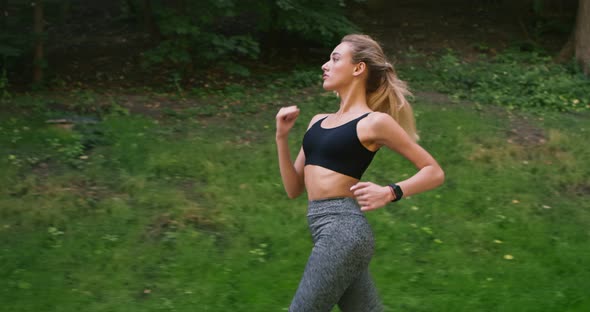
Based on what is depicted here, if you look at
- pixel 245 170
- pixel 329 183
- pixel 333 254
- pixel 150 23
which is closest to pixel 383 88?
pixel 329 183

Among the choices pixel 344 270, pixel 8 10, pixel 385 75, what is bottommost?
pixel 8 10

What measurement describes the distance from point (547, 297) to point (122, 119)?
23.6 feet

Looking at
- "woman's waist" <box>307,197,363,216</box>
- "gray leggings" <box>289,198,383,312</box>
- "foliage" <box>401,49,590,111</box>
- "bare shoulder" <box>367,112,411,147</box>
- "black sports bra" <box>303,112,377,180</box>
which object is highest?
"bare shoulder" <box>367,112,411,147</box>

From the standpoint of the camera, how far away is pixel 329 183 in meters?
3.18

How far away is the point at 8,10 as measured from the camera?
13117mm

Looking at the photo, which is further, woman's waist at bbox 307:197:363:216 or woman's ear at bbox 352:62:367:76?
woman's ear at bbox 352:62:367:76

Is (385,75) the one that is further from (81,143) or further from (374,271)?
(81,143)

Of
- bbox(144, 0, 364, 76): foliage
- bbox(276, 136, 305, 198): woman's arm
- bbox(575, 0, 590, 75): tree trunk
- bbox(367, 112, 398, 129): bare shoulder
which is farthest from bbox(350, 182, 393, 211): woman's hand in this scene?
bbox(575, 0, 590, 75): tree trunk

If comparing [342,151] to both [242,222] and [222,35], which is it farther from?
[222,35]

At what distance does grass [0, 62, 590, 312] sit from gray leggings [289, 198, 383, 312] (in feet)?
7.49

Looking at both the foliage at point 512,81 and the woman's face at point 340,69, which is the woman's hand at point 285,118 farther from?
the foliage at point 512,81

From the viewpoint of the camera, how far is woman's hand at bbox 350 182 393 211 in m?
2.93

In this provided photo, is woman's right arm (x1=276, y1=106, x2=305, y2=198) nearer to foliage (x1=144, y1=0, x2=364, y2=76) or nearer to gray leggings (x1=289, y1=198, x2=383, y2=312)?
Result: gray leggings (x1=289, y1=198, x2=383, y2=312)

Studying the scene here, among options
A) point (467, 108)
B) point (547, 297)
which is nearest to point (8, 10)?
point (467, 108)
